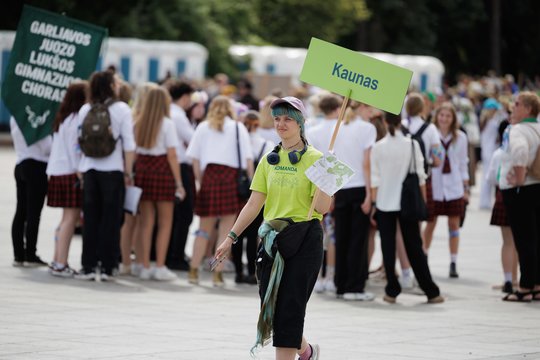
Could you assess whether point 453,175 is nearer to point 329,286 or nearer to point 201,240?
point 329,286

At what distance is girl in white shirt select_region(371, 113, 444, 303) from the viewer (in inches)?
492

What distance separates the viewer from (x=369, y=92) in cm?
882

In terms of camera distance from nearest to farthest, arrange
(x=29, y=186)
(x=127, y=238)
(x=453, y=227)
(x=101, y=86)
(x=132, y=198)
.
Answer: (x=101, y=86), (x=132, y=198), (x=29, y=186), (x=127, y=238), (x=453, y=227)

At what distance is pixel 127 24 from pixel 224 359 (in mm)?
36889

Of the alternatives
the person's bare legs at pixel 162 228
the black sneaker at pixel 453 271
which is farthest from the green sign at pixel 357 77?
the black sneaker at pixel 453 271

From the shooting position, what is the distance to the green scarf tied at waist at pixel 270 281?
8047mm

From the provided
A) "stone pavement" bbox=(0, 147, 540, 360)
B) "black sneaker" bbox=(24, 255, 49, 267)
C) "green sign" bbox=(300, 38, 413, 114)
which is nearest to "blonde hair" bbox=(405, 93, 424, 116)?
"stone pavement" bbox=(0, 147, 540, 360)

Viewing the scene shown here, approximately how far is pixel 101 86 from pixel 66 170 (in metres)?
0.99

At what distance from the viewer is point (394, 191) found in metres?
12.5

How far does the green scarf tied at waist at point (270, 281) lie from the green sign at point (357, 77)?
1136mm

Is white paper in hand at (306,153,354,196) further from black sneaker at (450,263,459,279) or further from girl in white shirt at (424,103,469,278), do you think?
black sneaker at (450,263,459,279)

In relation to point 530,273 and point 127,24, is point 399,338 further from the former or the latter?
point 127,24

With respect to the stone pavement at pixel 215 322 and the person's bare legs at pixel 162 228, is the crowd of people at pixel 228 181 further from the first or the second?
the stone pavement at pixel 215 322

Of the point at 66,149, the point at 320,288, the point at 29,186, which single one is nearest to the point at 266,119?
the point at 320,288
